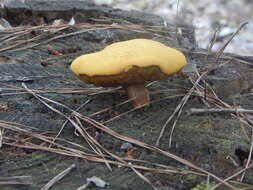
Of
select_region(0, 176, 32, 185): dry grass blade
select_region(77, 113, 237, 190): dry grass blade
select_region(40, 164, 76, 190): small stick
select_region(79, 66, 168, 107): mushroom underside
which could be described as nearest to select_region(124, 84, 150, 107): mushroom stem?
select_region(79, 66, 168, 107): mushroom underside

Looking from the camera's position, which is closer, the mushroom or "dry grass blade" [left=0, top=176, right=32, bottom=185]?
"dry grass blade" [left=0, top=176, right=32, bottom=185]

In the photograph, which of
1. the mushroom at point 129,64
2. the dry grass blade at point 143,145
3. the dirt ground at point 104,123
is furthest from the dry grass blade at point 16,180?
the mushroom at point 129,64

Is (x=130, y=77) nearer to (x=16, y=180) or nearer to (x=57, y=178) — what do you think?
(x=57, y=178)

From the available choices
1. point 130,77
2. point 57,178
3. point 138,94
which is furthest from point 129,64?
point 57,178

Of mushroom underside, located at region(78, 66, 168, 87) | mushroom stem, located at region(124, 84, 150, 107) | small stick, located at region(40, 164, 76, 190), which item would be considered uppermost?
mushroom underside, located at region(78, 66, 168, 87)

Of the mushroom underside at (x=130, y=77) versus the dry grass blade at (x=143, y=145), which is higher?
the mushroom underside at (x=130, y=77)

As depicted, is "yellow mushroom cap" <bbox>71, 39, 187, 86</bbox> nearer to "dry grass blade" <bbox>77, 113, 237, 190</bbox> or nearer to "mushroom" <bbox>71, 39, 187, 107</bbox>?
"mushroom" <bbox>71, 39, 187, 107</bbox>

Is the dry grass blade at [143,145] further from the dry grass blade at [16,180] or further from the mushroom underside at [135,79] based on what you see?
the dry grass blade at [16,180]
